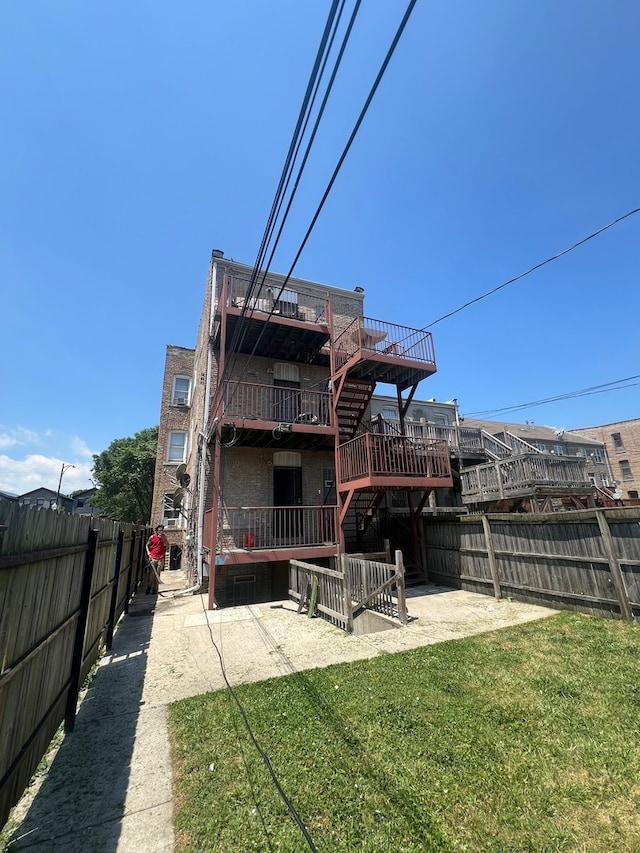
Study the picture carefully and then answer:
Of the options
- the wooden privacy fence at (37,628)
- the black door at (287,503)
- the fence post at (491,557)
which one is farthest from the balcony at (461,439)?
the wooden privacy fence at (37,628)

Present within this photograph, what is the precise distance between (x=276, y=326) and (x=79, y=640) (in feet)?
33.1

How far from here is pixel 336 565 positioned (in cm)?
1068

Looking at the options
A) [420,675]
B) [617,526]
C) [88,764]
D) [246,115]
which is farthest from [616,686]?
[246,115]

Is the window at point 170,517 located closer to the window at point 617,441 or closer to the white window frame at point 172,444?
the white window frame at point 172,444

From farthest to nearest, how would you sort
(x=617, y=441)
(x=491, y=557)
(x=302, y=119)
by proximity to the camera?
(x=617, y=441), (x=491, y=557), (x=302, y=119)

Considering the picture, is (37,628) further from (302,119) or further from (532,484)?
(532,484)

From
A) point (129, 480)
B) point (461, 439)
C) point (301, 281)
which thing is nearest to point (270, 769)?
point (301, 281)

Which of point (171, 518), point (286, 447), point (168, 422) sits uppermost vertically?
point (168, 422)

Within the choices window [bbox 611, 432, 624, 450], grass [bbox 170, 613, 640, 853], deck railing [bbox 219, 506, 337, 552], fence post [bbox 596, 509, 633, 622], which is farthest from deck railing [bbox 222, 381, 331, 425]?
window [bbox 611, 432, 624, 450]

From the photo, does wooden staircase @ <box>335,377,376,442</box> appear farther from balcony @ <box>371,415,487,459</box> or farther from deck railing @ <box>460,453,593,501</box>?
deck railing @ <box>460,453,593,501</box>

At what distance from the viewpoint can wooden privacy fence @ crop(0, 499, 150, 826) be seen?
7.63ft

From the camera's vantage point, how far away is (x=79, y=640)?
3.85 meters

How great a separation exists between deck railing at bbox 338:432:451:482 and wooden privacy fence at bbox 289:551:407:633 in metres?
2.92

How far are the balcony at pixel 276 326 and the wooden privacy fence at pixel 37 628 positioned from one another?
8534mm
